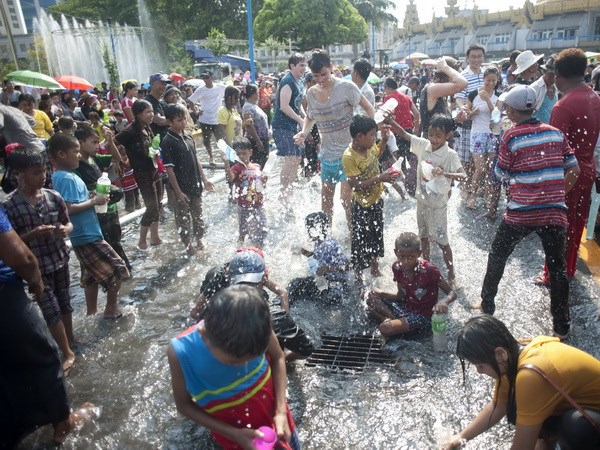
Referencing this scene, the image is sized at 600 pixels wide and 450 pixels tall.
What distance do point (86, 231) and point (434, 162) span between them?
325 centimetres

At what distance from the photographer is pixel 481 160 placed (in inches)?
275

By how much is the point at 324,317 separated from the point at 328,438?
1579mm

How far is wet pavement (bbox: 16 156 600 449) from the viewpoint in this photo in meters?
3.11

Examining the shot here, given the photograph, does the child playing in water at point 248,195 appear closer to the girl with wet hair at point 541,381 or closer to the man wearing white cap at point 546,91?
the man wearing white cap at point 546,91

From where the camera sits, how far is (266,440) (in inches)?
79.9

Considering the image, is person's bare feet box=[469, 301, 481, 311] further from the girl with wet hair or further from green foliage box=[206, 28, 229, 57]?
green foliage box=[206, 28, 229, 57]

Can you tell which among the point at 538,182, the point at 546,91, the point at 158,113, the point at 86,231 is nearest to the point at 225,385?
the point at 86,231

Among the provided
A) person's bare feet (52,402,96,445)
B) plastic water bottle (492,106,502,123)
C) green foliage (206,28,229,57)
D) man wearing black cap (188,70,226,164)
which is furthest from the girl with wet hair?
green foliage (206,28,229,57)

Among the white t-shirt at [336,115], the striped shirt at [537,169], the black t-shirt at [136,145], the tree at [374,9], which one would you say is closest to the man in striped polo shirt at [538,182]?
the striped shirt at [537,169]

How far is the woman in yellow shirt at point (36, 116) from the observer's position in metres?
8.94

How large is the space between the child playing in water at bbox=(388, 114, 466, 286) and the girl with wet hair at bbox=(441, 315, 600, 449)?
261 cm

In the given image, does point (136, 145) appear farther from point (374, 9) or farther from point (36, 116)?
point (374, 9)

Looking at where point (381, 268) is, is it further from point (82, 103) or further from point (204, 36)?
point (204, 36)

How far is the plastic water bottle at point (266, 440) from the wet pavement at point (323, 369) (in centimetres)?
104
